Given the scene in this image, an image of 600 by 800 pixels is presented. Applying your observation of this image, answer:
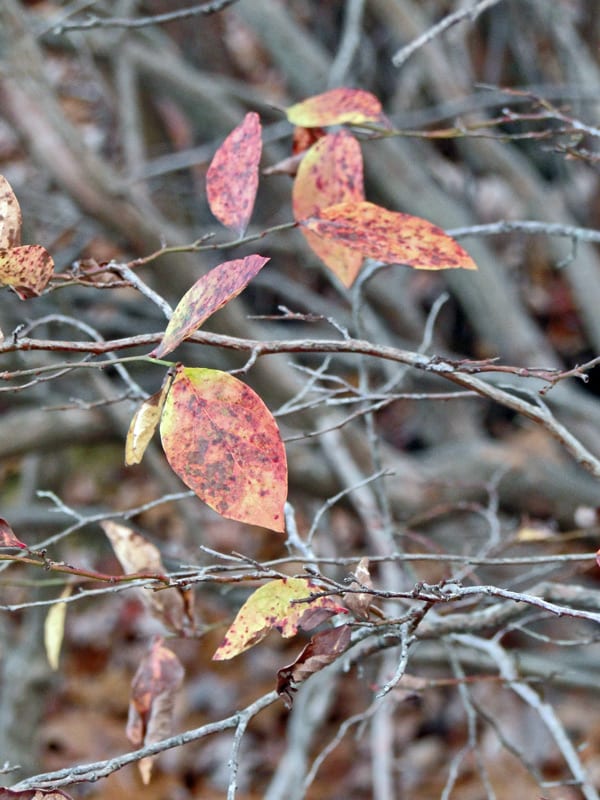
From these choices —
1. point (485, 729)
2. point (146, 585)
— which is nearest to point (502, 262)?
point (485, 729)

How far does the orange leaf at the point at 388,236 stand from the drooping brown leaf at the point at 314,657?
250 millimetres

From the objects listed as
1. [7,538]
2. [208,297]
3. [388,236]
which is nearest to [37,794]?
[7,538]

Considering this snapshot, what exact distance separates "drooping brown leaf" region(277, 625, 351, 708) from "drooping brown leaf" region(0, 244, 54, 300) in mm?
285

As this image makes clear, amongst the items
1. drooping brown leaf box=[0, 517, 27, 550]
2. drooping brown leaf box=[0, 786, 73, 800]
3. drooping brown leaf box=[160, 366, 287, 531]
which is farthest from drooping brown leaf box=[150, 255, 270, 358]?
drooping brown leaf box=[0, 786, 73, 800]

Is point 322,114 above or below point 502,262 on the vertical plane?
above

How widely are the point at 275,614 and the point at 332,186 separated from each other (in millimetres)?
358

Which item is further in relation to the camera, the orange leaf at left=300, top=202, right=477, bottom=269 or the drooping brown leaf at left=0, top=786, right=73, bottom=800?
the orange leaf at left=300, top=202, right=477, bottom=269

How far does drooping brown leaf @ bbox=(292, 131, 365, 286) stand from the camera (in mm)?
719

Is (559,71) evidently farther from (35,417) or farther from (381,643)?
(381,643)

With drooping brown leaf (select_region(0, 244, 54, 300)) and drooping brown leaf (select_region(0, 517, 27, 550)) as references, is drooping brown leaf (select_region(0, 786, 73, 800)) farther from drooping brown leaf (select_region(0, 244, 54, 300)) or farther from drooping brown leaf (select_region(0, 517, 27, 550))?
drooping brown leaf (select_region(0, 244, 54, 300))

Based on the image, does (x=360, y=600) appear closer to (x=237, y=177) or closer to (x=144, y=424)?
(x=144, y=424)

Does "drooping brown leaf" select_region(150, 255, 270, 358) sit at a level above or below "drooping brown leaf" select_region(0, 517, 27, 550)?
above

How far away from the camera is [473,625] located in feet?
2.39

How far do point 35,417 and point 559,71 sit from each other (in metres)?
1.58
